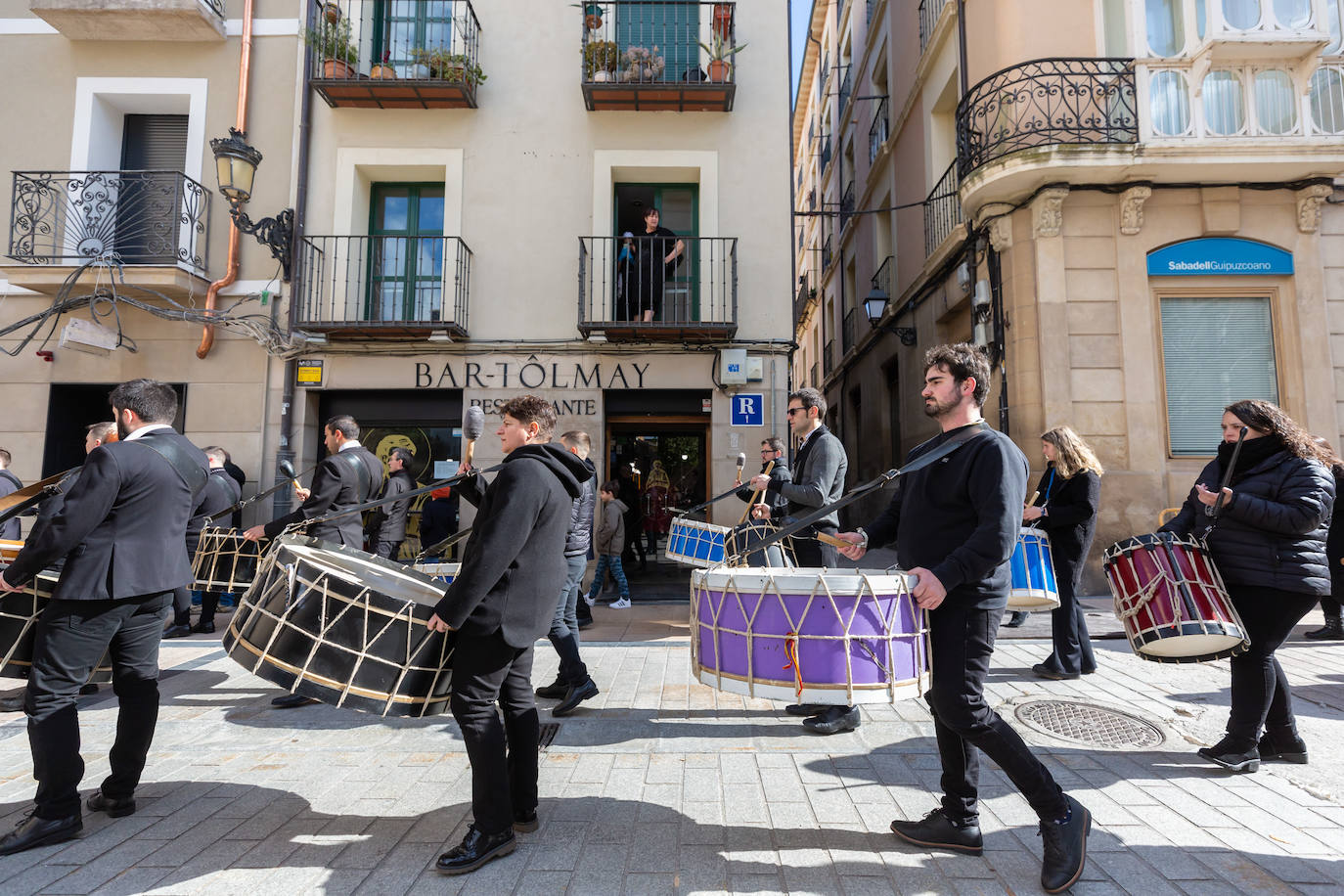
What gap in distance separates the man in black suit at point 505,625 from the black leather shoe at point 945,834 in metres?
1.52

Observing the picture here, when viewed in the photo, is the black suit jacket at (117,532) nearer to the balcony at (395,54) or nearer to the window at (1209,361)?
the balcony at (395,54)

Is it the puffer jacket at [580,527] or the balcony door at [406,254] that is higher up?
the balcony door at [406,254]

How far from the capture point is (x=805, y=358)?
95.0 feet

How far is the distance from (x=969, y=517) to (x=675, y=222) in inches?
367

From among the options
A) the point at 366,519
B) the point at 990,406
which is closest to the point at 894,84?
the point at 990,406

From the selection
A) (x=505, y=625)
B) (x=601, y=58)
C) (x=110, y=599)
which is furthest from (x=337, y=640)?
(x=601, y=58)

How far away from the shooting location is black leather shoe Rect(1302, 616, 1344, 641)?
6.16 metres

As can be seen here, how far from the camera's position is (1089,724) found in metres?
4.14

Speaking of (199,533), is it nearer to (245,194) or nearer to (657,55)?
(245,194)

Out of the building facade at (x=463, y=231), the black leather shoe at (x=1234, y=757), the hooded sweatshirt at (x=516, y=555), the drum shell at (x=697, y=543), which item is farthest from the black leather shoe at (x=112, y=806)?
the building facade at (x=463, y=231)

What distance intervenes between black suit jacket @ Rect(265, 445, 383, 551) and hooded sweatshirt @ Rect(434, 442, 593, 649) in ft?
8.36

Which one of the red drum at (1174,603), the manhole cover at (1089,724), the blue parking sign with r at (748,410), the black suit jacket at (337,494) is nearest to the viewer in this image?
the red drum at (1174,603)

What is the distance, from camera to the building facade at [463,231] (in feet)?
33.3

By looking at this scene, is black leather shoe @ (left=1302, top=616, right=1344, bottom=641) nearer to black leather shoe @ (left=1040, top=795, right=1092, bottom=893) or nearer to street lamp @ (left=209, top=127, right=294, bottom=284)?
black leather shoe @ (left=1040, top=795, right=1092, bottom=893)
